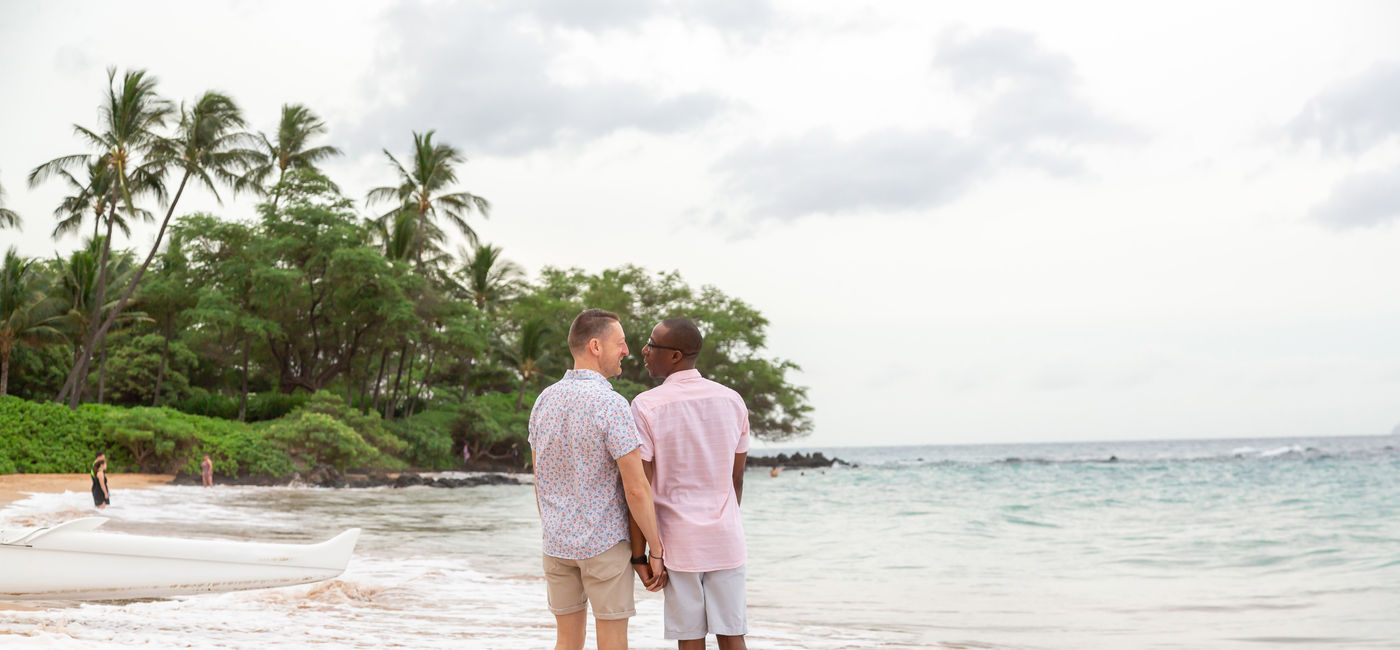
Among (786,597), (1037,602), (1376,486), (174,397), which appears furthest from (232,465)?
(1376,486)

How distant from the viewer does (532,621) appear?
6.16 m

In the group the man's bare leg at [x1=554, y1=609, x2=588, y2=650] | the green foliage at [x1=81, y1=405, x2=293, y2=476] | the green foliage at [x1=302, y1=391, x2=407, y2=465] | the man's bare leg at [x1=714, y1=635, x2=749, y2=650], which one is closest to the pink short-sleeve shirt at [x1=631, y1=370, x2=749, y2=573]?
the man's bare leg at [x1=714, y1=635, x2=749, y2=650]

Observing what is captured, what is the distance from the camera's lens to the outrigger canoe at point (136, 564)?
5.62m

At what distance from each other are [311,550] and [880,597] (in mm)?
4975

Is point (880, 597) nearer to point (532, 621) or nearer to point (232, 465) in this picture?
point (532, 621)

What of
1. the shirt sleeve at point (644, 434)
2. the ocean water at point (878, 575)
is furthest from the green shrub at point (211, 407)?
the shirt sleeve at point (644, 434)

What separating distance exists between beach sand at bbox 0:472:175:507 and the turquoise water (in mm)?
11864

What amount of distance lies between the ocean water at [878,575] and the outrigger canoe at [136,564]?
127 mm

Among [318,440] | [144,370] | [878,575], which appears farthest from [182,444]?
[878,575]

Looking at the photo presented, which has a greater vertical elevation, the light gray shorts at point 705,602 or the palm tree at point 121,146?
the palm tree at point 121,146

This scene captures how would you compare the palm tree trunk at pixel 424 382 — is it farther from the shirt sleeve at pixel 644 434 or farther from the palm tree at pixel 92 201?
the shirt sleeve at pixel 644 434

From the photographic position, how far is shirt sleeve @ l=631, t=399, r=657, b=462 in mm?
2916

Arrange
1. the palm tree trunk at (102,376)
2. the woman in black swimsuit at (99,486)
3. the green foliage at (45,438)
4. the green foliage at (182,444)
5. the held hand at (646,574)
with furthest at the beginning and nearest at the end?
the palm tree trunk at (102,376) → the green foliage at (182,444) → the green foliage at (45,438) → the woman in black swimsuit at (99,486) → the held hand at (646,574)

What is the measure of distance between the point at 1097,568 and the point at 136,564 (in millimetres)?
9702
